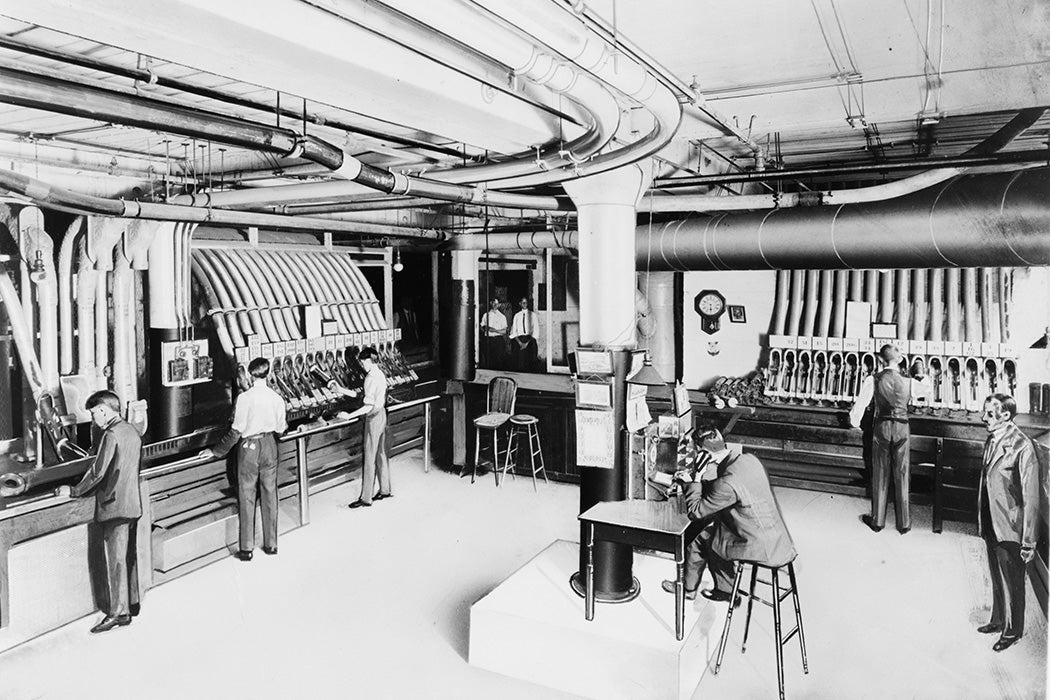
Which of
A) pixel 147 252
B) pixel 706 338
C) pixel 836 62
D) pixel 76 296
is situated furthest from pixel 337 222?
pixel 836 62

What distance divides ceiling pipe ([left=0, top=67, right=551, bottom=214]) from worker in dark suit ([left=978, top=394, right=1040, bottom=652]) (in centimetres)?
403

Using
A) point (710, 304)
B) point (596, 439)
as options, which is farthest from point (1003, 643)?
point (710, 304)

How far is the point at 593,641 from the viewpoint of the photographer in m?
4.07

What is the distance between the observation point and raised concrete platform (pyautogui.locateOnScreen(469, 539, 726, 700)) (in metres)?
3.93

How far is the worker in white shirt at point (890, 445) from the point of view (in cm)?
641

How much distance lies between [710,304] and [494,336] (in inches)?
100

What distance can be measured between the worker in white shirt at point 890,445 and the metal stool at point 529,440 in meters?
3.24

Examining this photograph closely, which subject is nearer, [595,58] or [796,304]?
[595,58]

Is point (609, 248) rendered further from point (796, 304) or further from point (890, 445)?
point (796, 304)

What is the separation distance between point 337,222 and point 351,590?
3.56 meters

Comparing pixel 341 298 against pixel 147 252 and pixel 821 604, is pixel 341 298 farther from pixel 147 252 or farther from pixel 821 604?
pixel 821 604

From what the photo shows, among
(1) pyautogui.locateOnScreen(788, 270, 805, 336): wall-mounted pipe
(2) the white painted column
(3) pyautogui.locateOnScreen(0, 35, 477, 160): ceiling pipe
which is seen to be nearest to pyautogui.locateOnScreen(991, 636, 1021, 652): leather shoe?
(2) the white painted column

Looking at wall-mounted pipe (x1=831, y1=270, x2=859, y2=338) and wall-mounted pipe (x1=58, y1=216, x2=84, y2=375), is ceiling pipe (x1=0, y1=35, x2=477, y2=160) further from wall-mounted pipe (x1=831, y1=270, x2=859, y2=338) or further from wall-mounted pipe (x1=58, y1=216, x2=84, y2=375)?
wall-mounted pipe (x1=831, y1=270, x2=859, y2=338)

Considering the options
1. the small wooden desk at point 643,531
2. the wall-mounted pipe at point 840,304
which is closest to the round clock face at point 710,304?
the wall-mounted pipe at point 840,304
